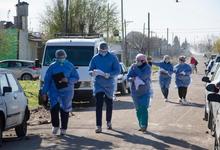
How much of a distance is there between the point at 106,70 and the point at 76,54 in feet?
25.2

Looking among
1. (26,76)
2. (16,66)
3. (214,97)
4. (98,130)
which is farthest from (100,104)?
(26,76)

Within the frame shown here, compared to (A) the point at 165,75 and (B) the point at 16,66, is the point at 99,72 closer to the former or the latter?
(A) the point at 165,75

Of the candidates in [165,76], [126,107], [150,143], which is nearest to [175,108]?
[126,107]

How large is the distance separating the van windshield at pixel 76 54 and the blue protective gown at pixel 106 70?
7287mm

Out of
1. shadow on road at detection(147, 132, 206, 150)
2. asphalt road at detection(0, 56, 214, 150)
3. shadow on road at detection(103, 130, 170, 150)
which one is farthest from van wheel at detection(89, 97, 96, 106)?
shadow on road at detection(147, 132, 206, 150)

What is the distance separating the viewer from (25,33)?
55.8 meters

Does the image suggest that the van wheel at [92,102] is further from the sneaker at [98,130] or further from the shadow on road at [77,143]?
the shadow on road at [77,143]

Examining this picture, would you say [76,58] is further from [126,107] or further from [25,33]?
[25,33]

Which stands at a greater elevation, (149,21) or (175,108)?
(149,21)

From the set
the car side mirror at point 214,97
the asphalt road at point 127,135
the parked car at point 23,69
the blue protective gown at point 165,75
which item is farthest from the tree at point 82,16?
the car side mirror at point 214,97

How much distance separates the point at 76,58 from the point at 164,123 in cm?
684

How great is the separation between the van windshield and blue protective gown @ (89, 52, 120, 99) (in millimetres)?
7287

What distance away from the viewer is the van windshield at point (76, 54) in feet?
67.6

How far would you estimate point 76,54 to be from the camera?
68.1 ft
